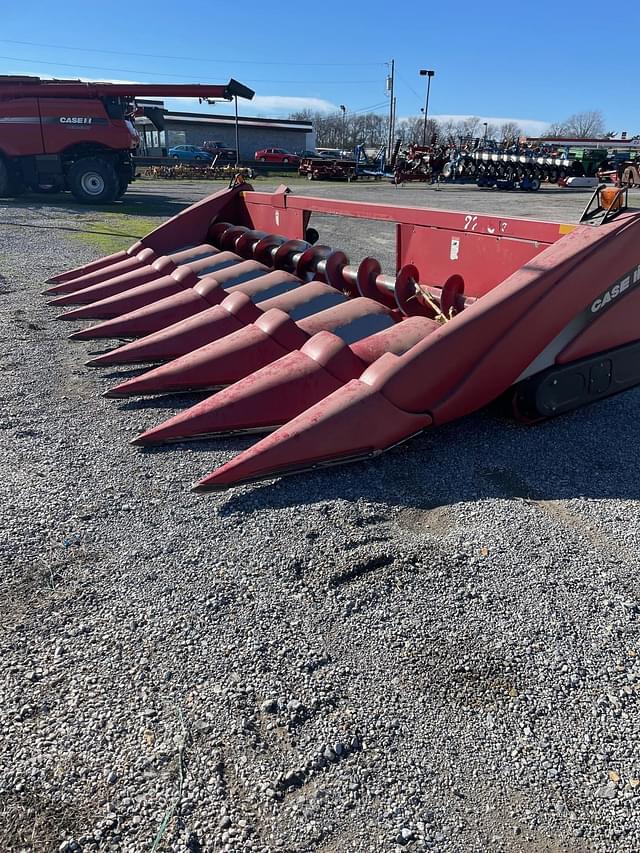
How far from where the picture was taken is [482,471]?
2.96 m

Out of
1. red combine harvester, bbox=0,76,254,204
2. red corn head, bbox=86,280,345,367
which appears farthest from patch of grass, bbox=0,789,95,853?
red combine harvester, bbox=0,76,254,204

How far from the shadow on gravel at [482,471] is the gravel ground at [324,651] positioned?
0.05 ft

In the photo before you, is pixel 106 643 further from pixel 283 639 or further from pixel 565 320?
pixel 565 320

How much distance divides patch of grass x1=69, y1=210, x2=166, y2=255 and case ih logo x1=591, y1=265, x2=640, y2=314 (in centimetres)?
708

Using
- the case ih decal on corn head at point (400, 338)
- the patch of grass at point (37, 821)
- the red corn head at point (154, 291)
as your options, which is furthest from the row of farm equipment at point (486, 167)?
the patch of grass at point (37, 821)

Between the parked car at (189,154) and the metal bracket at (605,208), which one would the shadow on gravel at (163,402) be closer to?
the metal bracket at (605,208)

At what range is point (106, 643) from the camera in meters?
1.93

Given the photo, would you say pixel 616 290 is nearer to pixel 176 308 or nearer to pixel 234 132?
pixel 176 308

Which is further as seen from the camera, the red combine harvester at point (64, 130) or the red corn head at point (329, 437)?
the red combine harvester at point (64, 130)

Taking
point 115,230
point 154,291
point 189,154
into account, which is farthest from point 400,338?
point 189,154

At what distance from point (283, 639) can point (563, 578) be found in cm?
98

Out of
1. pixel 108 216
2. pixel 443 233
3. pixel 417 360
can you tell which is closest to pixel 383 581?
pixel 417 360

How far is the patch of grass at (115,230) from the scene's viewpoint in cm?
965

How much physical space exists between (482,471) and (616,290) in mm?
1243
